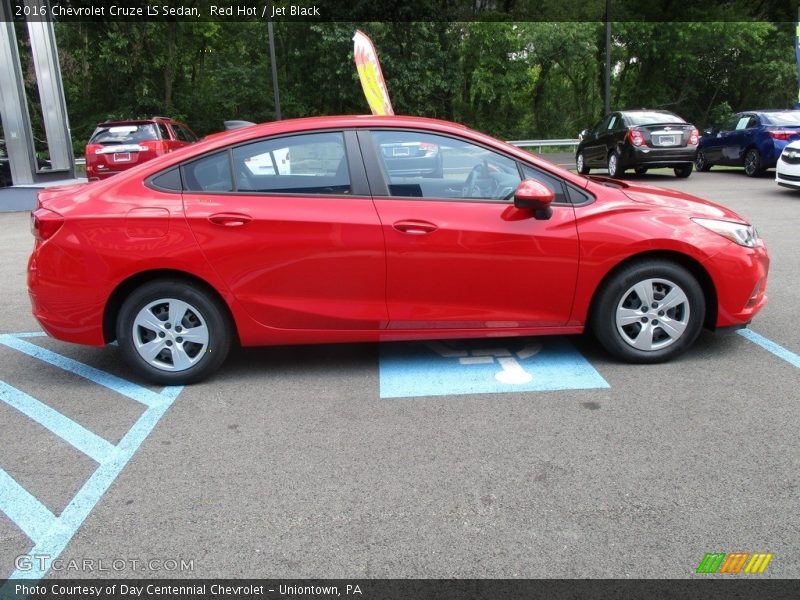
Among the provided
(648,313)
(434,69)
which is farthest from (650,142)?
(434,69)

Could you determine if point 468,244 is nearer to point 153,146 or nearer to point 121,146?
point 153,146

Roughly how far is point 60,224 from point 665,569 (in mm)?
3675

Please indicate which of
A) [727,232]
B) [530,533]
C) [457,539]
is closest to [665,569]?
[530,533]

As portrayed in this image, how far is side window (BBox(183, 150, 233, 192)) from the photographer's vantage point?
416 centimetres

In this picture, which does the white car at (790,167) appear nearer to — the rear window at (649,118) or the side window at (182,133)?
the rear window at (649,118)

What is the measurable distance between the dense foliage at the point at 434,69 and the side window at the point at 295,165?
24469mm

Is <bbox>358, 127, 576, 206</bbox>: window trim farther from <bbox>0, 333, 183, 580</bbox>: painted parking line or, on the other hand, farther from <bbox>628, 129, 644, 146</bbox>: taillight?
<bbox>628, 129, 644, 146</bbox>: taillight

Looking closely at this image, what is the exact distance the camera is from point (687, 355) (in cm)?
446

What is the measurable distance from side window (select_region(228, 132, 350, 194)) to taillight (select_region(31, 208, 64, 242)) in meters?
1.09

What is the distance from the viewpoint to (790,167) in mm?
11859

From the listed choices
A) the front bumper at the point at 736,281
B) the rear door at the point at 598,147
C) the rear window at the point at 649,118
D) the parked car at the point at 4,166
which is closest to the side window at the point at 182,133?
the parked car at the point at 4,166

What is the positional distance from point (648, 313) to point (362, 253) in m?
1.82

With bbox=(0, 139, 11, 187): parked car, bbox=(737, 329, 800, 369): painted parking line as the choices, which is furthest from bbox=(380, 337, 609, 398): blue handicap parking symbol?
bbox=(0, 139, 11, 187): parked car

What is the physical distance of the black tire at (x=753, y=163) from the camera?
1499 centimetres
